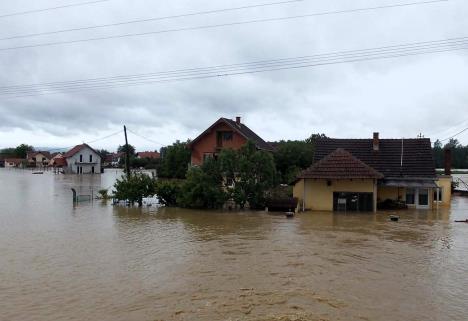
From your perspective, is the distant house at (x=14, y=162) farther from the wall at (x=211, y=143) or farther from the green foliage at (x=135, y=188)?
the green foliage at (x=135, y=188)

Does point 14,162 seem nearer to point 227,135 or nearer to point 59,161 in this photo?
point 59,161

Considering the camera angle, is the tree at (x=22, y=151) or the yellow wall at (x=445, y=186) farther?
the tree at (x=22, y=151)

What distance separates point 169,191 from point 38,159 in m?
121

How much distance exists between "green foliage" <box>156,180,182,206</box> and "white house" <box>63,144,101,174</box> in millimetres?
72261

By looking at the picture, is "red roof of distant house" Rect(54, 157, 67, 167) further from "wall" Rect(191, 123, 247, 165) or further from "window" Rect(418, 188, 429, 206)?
"window" Rect(418, 188, 429, 206)

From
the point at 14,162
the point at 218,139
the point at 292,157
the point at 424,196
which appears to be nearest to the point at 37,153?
the point at 14,162

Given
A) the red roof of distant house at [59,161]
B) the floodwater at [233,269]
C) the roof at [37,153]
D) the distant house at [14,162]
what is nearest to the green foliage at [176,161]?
the floodwater at [233,269]

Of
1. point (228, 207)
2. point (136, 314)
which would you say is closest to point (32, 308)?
point (136, 314)

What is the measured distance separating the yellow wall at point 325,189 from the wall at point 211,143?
14.8 m

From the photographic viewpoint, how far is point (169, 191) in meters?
35.3

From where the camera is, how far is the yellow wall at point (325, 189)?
32.0 meters

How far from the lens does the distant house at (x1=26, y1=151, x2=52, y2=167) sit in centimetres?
13838

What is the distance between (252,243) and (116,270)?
694cm

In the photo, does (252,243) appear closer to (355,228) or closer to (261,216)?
(355,228)
